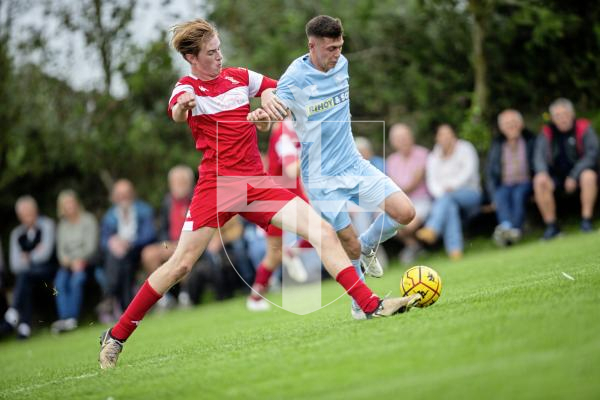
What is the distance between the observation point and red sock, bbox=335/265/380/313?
6.94 meters

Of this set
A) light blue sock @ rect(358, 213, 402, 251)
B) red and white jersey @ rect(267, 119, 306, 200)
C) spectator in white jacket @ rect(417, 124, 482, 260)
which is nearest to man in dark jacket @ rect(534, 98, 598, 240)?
spectator in white jacket @ rect(417, 124, 482, 260)

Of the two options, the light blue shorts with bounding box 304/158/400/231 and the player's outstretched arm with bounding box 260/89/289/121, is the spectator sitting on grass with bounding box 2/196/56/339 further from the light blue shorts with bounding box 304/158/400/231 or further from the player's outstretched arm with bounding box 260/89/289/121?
the player's outstretched arm with bounding box 260/89/289/121

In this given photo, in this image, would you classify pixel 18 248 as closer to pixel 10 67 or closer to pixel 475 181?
pixel 10 67

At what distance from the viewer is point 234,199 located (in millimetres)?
7281

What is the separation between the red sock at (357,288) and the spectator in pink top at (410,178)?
8153 millimetres

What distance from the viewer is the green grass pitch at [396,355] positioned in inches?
180

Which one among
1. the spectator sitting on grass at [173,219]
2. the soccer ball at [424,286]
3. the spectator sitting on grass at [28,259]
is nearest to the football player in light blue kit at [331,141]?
the soccer ball at [424,286]

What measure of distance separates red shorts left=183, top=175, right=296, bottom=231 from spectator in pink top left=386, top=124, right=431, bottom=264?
800 cm

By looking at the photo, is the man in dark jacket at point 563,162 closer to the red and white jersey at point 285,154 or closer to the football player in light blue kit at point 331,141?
the red and white jersey at point 285,154

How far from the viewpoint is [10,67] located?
17422mm

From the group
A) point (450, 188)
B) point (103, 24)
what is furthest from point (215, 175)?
point (103, 24)

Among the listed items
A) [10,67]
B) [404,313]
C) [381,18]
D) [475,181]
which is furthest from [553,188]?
[10,67]

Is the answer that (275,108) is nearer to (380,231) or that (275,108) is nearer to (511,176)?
(380,231)

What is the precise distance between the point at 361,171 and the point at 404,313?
143 cm
